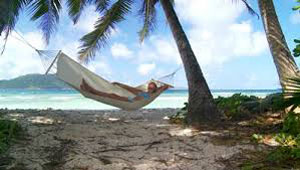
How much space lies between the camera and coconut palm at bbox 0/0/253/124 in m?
4.73

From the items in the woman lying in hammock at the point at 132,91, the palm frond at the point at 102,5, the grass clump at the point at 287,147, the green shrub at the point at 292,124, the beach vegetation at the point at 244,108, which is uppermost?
the palm frond at the point at 102,5

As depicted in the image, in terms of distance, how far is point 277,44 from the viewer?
4344 mm

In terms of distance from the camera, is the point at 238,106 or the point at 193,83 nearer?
the point at 193,83

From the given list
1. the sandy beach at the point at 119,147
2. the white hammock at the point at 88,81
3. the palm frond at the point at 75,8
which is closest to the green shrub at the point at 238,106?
the sandy beach at the point at 119,147

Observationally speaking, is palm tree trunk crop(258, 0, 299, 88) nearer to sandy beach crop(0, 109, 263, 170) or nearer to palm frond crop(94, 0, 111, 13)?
sandy beach crop(0, 109, 263, 170)

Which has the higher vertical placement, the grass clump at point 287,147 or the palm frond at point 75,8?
the palm frond at point 75,8

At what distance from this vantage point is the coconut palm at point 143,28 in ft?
15.5

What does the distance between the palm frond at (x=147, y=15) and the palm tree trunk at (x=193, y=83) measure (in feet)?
2.50

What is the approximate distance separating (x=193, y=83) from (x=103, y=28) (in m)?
1.74

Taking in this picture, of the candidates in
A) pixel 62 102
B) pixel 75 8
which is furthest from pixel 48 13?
pixel 62 102

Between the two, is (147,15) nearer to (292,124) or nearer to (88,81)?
(88,81)

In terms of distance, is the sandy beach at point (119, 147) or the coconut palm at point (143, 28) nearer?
the sandy beach at point (119, 147)

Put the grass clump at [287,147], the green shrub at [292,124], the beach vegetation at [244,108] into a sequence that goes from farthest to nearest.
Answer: the beach vegetation at [244,108]
the green shrub at [292,124]
the grass clump at [287,147]

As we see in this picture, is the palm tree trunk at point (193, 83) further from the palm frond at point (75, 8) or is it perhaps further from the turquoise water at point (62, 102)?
the turquoise water at point (62, 102)
